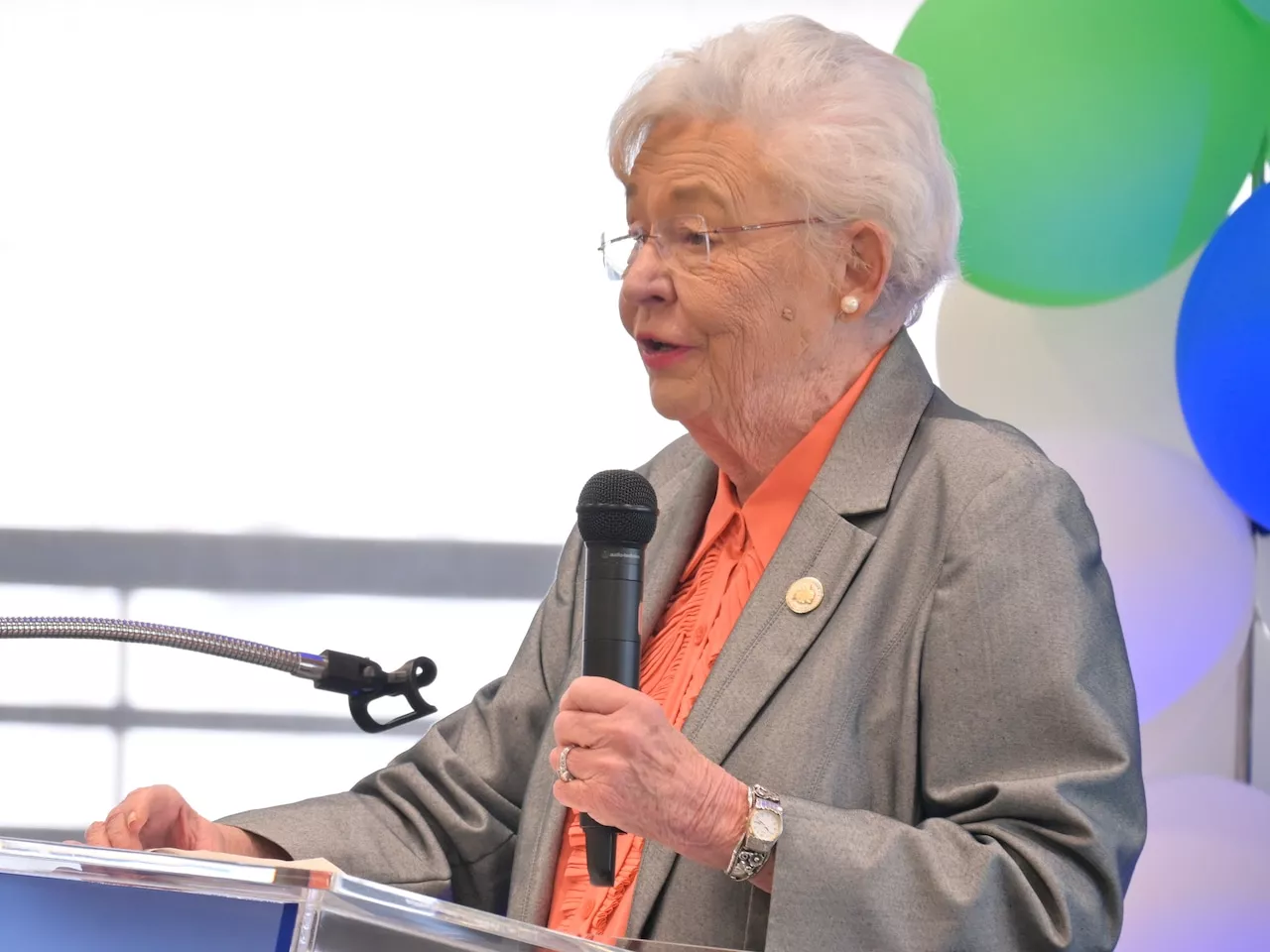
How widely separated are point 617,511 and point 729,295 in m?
0.38

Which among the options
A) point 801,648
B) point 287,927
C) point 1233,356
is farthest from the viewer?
point 1233,356

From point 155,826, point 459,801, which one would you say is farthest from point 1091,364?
point 155,826

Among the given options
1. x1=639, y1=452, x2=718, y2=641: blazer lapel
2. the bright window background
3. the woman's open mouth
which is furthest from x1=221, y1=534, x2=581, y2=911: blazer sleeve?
the bright window background

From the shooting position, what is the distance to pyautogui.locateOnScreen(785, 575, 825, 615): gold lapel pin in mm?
1414

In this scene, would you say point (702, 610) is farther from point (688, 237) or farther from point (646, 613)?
point (688, 237)

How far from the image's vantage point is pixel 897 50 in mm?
2131

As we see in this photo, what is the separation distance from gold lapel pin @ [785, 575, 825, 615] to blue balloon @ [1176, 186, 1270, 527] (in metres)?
0.78

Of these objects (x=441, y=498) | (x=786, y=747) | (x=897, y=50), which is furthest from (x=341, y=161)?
(x=786, y=747)

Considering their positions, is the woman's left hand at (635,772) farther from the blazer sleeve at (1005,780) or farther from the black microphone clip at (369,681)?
the black microphone clip at (369,681)

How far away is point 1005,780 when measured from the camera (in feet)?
4.24

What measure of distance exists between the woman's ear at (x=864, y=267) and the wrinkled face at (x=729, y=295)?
23 mm

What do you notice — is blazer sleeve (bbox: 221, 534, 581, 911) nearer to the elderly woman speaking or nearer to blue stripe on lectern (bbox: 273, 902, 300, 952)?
the elderly woman speaking

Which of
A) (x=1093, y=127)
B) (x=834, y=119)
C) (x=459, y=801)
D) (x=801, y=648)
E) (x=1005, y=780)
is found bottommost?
(x=459, y=801)

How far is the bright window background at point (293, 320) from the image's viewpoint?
9.19ft
